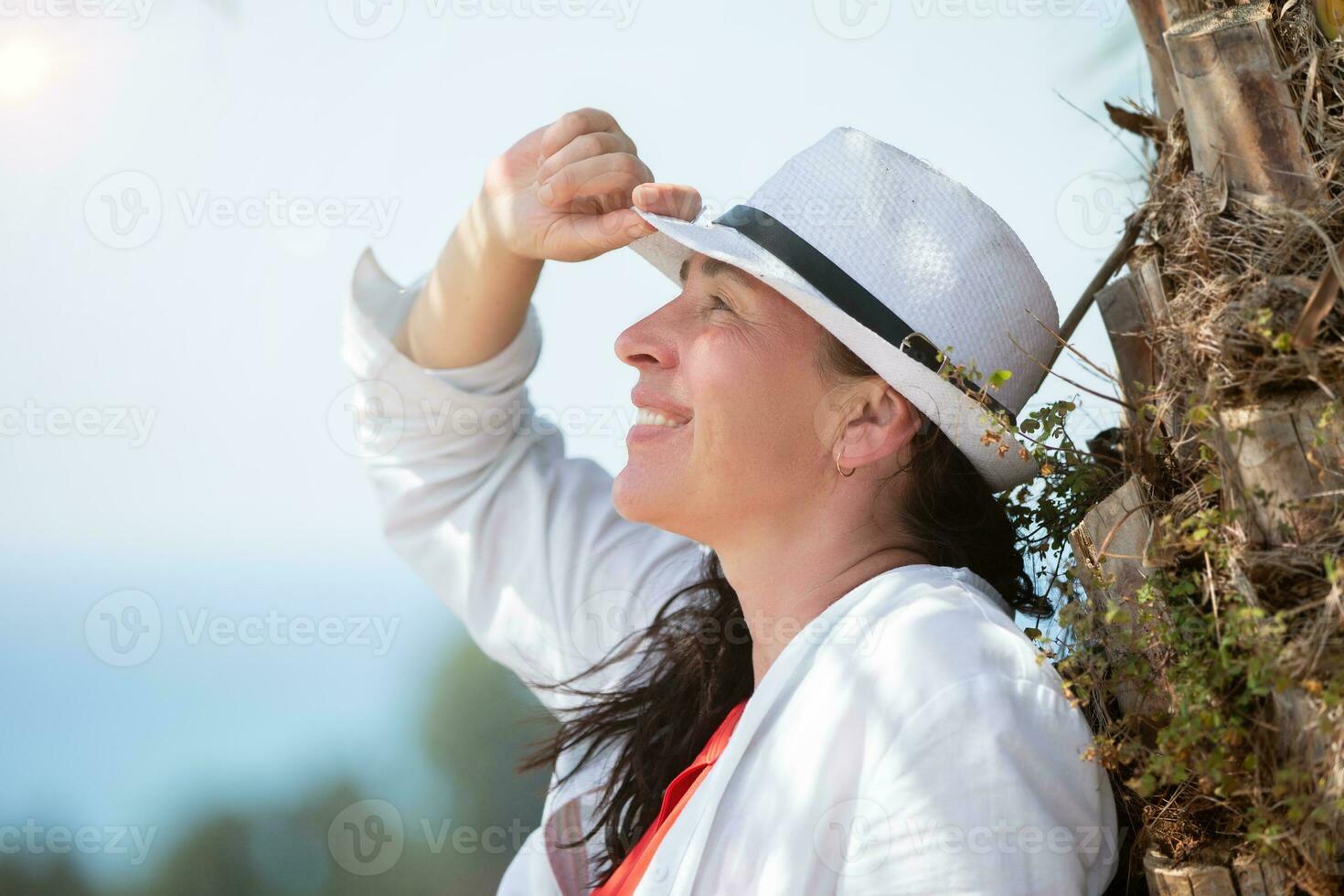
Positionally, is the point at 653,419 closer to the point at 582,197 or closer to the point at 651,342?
the point at 651,342

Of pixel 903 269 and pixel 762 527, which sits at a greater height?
pixel 903 269

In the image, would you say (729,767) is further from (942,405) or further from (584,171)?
(584,171)

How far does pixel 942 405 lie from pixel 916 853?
0.71 m

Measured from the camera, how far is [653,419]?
2035 millimetres

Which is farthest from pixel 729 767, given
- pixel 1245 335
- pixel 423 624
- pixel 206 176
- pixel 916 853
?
pixel 206 176

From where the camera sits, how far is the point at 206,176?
127 inches
